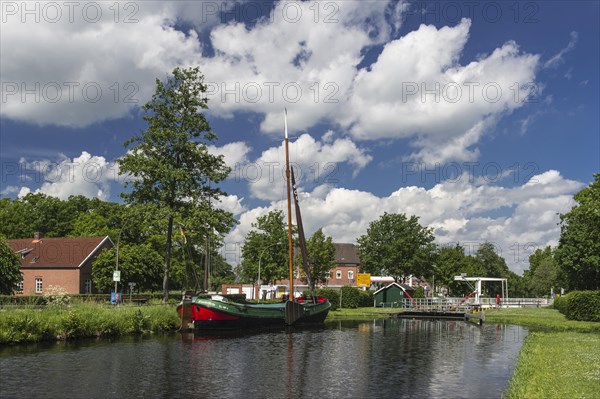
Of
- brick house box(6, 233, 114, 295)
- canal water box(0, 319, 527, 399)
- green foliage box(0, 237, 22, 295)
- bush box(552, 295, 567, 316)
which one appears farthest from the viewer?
brick house box(6, 233, 114, 295)

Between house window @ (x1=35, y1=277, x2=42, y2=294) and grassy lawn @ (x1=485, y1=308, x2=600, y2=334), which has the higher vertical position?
house window @ (x1=35, y1=277, x2=42, y2=294)

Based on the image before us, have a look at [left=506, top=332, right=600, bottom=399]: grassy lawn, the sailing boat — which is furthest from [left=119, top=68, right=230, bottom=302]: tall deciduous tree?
[left=506, top=332, right=600, bottom=399]: grassy lawn

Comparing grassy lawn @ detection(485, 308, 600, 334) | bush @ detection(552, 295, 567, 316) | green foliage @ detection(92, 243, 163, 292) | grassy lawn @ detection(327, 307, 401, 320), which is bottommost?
grassy lawn @ detection(327, 307, 401, 320)

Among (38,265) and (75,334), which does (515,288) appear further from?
(75,334)

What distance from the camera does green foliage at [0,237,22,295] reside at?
44594mm

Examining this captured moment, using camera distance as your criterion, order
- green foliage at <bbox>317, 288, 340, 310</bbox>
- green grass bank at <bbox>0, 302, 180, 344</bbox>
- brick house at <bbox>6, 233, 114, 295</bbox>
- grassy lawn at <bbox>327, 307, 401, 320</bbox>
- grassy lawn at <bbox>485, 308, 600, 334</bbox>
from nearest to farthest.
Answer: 1. green grass bank at <bbox>0, 302, 180, 344</bbox>
2. grassy lawn at <bbox>485, 308, 600, 334</bbox>
3. grassy lawn at <bbox>327, 307, 401, 320</bbox>
4. green foliage at <bbox>317, 288, 340, 310</bbox>
5. brick house at <bbox>6, 233, 114, 295</bbox>

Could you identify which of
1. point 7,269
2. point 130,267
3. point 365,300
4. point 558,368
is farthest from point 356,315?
point 558,368

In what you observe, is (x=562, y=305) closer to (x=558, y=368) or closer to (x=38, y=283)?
(x=558, y=368)

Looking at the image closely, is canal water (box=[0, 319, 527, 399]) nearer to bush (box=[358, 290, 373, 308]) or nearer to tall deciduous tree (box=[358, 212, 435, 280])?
bush (box=[358, 290, 373, 308])

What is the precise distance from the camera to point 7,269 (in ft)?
148

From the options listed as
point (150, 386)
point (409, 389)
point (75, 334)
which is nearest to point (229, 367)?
point (150, 386)

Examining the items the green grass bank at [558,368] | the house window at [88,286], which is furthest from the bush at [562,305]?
the house window at [88,286]

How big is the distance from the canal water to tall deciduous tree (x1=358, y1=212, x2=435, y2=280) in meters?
50.8

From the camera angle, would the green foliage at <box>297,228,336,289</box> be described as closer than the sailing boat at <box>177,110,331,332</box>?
No
